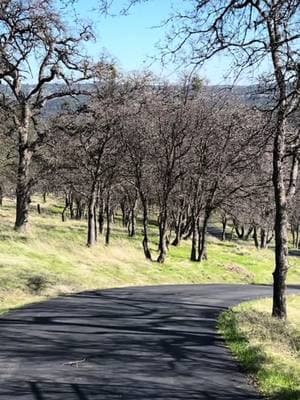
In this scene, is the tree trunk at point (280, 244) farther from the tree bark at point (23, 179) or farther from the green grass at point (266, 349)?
the tree bark at point (23, 179)

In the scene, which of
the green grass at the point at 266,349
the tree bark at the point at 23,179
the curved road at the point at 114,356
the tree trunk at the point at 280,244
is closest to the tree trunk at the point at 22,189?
the tree bark at the point at 23,179

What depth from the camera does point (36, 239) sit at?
31469mm

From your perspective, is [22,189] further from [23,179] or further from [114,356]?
[114,356]

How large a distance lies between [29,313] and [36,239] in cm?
1625

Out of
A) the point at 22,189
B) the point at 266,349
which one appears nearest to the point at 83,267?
the point at 22,189

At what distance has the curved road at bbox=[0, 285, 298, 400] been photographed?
765cm

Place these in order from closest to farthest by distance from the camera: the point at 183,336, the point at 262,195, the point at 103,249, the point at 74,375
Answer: the point at 74,375, the point at 183,336, the point at 103,249, the point at 262,195

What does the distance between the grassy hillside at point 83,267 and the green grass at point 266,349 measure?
6989 mm

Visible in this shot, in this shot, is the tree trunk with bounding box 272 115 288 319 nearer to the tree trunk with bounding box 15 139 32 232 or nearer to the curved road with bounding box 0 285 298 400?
the curved road with bounding box 0 285 298 400

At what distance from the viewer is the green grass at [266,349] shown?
8.24 meters

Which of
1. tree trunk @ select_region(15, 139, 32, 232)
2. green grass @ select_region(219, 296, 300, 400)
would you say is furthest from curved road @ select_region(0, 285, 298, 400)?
tree trunk @ select_region(15, 139, 32, 232)

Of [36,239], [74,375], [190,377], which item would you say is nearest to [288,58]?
[190,377]

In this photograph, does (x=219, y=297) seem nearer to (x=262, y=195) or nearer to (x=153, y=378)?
(x=153, y=378)

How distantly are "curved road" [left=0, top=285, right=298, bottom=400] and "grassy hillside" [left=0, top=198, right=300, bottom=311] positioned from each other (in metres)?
4.08
